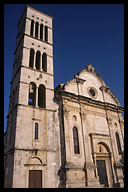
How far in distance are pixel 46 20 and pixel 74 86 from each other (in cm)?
1109

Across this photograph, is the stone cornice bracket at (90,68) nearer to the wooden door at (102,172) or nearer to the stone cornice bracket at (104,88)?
the stone cornice bracket at (104,88)

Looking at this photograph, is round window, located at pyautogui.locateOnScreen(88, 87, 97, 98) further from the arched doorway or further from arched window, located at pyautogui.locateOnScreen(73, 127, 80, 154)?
the arched doorway

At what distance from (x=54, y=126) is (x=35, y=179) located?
5503 mm

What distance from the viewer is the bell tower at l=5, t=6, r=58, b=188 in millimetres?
14656

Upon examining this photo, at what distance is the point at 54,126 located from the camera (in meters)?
18.2

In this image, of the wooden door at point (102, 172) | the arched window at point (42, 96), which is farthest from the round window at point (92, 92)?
the wooden door at point (102, 172)

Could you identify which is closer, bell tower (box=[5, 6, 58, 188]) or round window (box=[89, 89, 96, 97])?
bell tower (box=[5, 6, 58, 188])

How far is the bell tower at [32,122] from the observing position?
14656 millimetres

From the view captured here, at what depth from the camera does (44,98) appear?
19.2 m

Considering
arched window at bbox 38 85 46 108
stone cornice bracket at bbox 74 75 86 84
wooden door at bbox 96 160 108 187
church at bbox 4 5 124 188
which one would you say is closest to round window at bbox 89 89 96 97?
church at bbox 4 5 124 188

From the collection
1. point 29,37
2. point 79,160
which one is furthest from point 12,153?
point 29,37

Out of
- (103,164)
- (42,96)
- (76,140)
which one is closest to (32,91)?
(42,96)

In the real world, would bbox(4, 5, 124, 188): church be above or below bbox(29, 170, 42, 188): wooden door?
above
